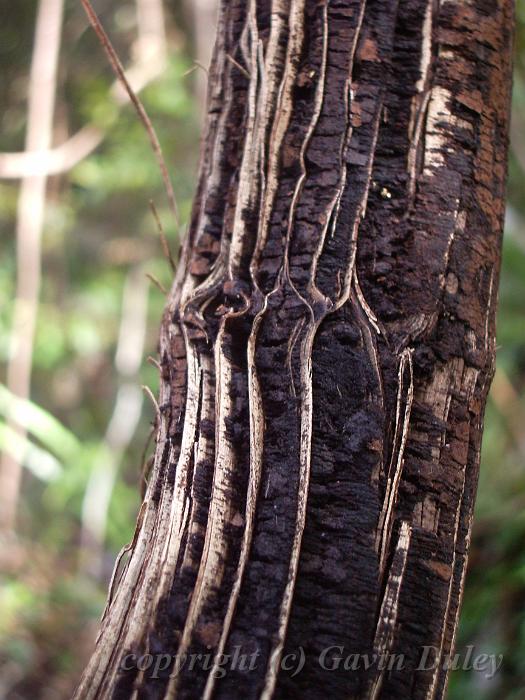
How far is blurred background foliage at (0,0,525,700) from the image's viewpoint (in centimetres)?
277

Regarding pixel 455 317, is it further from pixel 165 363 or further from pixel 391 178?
pixel 165 363

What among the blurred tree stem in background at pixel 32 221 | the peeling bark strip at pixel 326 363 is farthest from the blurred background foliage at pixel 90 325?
the peeling bark strip at pixel 326 363

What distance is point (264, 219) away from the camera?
755 millimetres

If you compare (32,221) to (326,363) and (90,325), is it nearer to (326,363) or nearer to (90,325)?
(90,325)

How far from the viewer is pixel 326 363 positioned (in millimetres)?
686

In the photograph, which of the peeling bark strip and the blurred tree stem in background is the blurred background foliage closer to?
the blurred tree stem in background

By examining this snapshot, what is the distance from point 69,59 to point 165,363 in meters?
3.25

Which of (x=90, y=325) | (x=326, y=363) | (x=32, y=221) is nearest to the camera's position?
(x=326, y=363)

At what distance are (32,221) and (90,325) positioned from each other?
3.20 ft

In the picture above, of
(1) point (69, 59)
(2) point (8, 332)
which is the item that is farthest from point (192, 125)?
(2) point (8, 332)

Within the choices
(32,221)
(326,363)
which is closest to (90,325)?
(32,221)

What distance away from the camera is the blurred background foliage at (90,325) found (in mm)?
2773

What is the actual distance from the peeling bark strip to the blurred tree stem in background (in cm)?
194

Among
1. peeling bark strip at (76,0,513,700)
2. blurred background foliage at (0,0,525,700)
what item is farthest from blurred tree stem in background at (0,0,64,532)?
peeling bark strip at (76,0,513,700)
